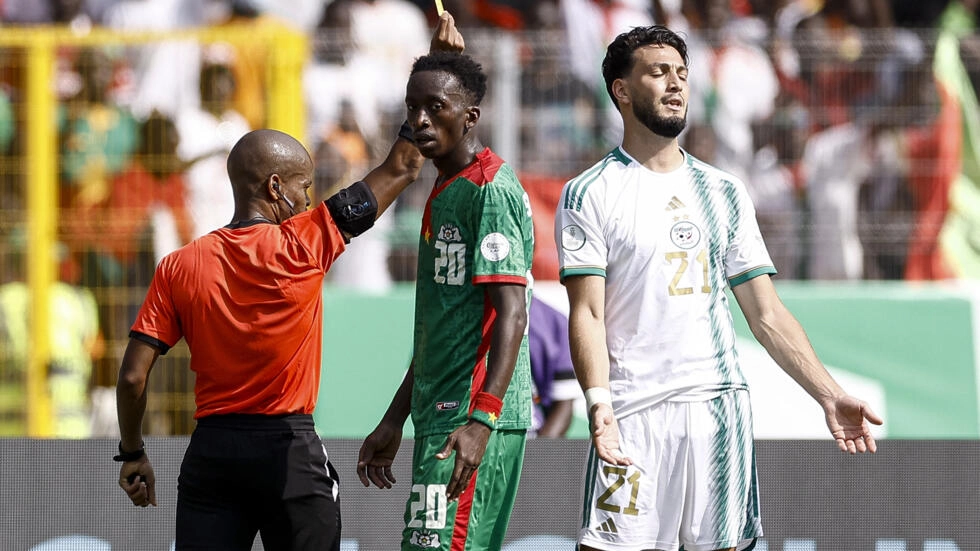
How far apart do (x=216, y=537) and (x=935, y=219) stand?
23.0ft

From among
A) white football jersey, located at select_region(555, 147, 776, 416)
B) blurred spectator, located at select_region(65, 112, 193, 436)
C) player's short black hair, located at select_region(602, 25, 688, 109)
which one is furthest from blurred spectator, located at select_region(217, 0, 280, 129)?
white football jersey, located at select_region(555, 147, 776, 416)

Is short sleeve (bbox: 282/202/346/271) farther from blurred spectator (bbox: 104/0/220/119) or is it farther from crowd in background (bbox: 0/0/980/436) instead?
blurred spectator (bbox: 104/0/220/119)

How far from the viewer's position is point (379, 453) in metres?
5.10

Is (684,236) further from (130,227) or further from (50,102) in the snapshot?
(50,102)

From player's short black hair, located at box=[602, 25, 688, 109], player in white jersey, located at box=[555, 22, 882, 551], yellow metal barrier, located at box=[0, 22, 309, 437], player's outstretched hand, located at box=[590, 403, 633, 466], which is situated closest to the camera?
player's outstretched hand, located at box=[590, 403, 633, 466]

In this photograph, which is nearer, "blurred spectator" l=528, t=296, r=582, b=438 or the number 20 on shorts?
the number 20 on shorts

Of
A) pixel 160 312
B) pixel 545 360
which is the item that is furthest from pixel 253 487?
pixel 545 360

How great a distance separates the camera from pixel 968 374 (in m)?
9.95

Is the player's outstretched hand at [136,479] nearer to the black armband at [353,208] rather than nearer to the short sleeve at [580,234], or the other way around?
the black armband at [353,208]

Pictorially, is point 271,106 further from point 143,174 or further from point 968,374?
point 968,374

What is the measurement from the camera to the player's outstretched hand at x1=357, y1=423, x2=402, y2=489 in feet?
16.7

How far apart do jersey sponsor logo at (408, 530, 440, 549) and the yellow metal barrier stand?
20.3 feet

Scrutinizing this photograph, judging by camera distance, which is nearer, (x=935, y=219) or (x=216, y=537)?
(x=216, y=537)

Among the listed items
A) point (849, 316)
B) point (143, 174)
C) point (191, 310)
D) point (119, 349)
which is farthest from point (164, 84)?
point (191, 310)
